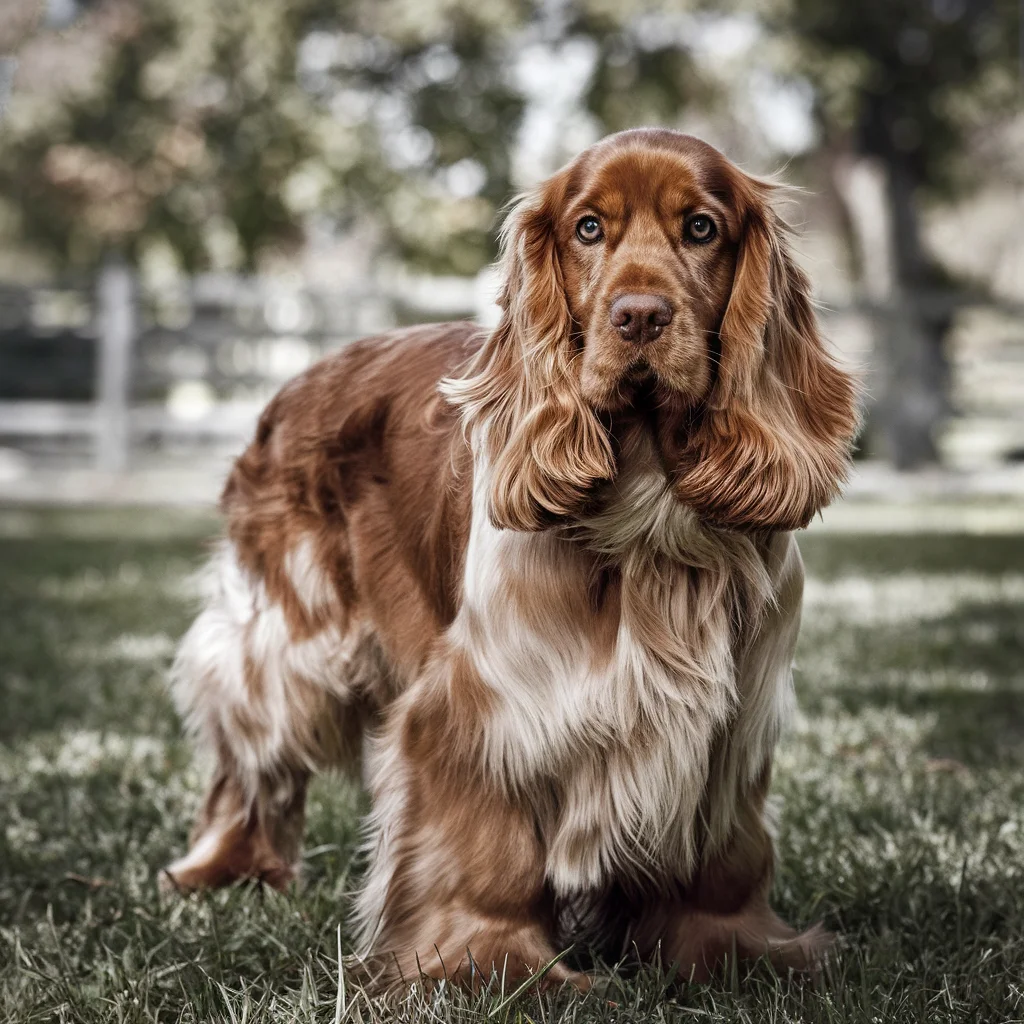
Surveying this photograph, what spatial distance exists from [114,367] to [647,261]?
12.9 m

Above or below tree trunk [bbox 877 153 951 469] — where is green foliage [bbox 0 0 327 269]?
above

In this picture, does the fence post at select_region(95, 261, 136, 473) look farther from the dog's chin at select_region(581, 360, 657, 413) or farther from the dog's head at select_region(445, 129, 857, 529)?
the dog's chin at select_region(581, 360, 657, 413)

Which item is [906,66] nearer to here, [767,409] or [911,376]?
[911,376]

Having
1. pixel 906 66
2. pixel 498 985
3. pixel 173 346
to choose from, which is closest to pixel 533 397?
pixel 498 985

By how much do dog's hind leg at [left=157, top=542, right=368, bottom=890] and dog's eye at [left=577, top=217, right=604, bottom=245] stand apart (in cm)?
116

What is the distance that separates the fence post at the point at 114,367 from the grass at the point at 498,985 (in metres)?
8.16

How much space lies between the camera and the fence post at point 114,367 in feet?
46.6

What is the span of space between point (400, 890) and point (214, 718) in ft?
2.93

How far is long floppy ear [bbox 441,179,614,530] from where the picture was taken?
227 centimetres

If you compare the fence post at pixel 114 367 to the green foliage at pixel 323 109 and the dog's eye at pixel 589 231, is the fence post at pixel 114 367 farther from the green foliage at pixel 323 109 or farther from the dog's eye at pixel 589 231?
the dog's eye at pixel 589 231

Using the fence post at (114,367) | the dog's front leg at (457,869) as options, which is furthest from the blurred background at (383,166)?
the dog's front leg at (457,869)

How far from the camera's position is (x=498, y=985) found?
2439mm

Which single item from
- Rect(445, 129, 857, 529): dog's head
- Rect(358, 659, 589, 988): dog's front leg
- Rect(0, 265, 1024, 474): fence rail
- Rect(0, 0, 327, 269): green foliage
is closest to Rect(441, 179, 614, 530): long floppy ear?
Rect(445, 129, 857, 529): dog's head

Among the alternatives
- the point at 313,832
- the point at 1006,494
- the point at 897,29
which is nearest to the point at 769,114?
the point at 897,29
